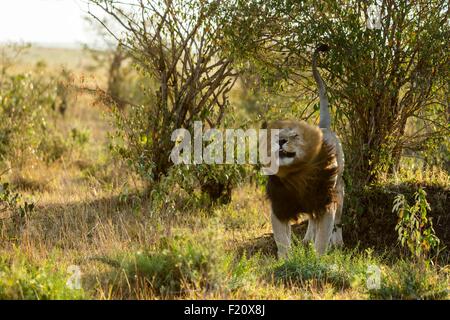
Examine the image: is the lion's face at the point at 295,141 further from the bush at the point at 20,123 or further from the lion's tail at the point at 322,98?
the bush at the point at 20,123

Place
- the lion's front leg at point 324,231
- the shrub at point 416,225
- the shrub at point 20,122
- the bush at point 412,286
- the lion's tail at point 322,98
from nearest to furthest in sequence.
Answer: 1. the bush at point 412,286
2. the shrub at point 416,225
3. the lion's front leg at point 324,231
4. the lion's tail at point 322,98
5. the shrub at point 20,122

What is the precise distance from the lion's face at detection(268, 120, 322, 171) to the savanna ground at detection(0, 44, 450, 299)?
2.37 ft

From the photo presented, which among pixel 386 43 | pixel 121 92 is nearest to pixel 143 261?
pixel 386 43

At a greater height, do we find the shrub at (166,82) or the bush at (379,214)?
the shrub at (166,82)

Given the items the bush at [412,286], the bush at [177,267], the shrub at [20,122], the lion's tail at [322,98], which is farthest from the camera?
the shrub at [20,122]

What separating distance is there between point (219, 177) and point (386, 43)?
237cm

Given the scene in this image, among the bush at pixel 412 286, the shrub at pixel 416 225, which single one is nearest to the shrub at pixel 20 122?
the shrub at pixel 416 225

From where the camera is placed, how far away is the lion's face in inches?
221

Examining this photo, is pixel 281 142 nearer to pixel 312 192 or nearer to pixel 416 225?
pixel 312 192

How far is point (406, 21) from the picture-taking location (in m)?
7.12

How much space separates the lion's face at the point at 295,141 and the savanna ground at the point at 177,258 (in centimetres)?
72

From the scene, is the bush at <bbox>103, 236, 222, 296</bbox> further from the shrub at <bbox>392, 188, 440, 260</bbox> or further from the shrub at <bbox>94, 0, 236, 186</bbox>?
the shrub at <bbox>94, 0, 236, 186</bbox>

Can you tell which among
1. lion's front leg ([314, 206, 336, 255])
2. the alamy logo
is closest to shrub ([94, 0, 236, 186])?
the alamy logo

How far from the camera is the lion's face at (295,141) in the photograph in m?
5.61
